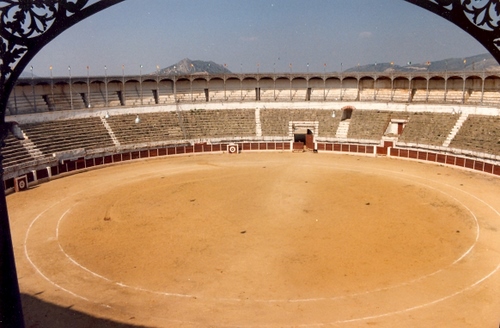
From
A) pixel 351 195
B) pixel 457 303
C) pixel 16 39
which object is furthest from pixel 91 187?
pixel 16 39

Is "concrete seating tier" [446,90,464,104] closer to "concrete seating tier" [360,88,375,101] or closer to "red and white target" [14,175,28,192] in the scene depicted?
"concrete seating tier" [360,88,375,101]

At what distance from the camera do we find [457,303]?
12.0 m

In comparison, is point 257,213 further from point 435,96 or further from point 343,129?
point 435,96

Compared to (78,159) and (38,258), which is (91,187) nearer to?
(78,159)

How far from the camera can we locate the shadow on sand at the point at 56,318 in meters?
11.0

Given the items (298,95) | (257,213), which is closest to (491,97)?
(298,95)

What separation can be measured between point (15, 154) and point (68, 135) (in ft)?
18.5

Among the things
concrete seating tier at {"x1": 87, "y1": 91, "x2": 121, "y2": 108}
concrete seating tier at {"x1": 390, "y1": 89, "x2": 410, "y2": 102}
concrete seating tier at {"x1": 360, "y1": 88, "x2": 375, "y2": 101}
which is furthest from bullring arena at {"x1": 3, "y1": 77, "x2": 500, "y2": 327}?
concrete seating tier at {"x1": 360, "y1": 88, "x2": 375, "y2": 101}

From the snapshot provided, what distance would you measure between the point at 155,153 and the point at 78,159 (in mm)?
6791

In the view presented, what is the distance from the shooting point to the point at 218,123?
4103cm

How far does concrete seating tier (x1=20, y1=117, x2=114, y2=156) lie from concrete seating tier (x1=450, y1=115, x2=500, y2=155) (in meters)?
28.8

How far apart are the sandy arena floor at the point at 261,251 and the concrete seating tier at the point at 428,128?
7.01 meters

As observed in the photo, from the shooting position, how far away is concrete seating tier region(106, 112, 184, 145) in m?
36.7

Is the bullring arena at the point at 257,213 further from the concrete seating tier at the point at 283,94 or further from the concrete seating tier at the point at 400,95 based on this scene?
the concrete seating tier at the point at 283,94
